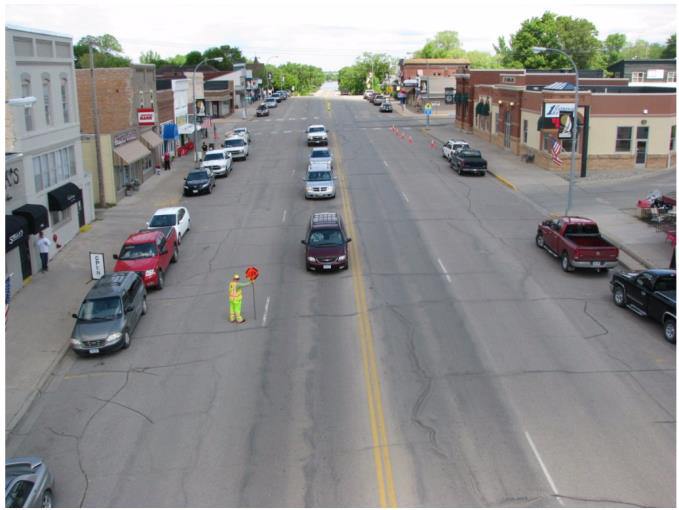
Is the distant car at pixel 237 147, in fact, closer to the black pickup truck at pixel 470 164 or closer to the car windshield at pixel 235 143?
the car windshield at pixel 235 143

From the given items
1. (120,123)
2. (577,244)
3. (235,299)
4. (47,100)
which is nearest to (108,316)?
(235,299)

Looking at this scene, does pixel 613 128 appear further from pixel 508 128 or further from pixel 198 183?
pixel 198 183

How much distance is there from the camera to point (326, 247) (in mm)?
26391

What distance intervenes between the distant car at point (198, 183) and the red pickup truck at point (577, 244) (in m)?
20.8

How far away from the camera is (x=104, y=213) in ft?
123

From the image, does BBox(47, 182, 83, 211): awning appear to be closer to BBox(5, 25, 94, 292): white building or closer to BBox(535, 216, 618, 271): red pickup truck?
BBox(5, 25, 94, 292): white building

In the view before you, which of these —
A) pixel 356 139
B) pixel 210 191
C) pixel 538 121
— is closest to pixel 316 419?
pixel 210 191

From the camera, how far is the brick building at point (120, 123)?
4009cm

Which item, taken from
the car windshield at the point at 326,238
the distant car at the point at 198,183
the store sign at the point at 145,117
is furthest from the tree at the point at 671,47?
the car windshield at the point at 326,238

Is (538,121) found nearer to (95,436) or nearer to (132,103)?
(132,103)

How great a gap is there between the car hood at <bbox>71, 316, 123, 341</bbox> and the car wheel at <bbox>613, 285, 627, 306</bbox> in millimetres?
15185

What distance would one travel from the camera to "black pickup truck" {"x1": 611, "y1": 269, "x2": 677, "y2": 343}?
2006 cm

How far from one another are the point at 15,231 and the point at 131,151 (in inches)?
753

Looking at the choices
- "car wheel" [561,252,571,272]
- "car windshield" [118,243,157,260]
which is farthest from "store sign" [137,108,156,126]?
"car wheel" [561,252,571,272]
